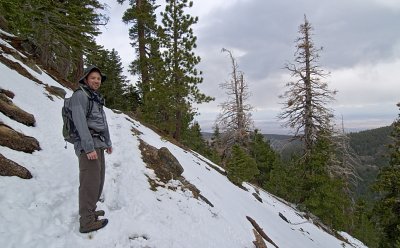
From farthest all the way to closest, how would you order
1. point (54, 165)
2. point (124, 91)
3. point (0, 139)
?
point (124, 91), point (54, 165), point (0, 139)

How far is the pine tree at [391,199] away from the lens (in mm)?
21750

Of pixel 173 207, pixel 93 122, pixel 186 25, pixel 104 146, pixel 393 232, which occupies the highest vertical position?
pixel 186 25

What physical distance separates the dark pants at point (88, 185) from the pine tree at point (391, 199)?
21.1 metres

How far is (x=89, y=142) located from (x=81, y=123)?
0.33m

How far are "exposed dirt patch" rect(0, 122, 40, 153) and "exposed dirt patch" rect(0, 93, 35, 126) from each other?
3.51 ft

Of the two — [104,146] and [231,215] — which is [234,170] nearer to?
[231,215]

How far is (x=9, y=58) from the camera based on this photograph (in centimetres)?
1377

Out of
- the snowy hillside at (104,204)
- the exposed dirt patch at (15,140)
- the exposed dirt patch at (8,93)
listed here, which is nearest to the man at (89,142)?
the snowy hillside at (104,204)

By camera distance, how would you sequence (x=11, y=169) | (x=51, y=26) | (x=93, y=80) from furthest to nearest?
(x=51, y=26) < (x=11, y=169) < (x=93, y=80)

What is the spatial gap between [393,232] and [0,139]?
24.1 meters

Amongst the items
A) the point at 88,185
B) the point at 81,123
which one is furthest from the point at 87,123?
the point at 88,185

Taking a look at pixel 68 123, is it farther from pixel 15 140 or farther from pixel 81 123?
pixel 15 140

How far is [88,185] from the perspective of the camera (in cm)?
555

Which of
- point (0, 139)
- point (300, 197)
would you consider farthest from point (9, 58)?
point (300, 197)
